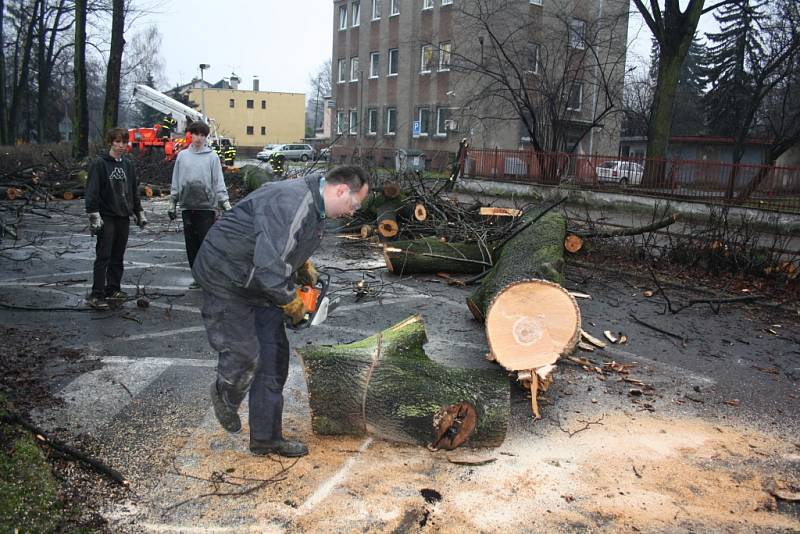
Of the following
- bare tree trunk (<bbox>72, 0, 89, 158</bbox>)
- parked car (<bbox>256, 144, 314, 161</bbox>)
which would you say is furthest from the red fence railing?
parked car (<bbox>256, 144, 314, 161</bbox>)

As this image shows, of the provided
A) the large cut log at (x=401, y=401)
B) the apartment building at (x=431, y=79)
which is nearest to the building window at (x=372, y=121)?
the apartment building at (x=431, y=79)

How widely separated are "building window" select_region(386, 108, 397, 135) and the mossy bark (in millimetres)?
28033

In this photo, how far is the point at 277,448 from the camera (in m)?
3.44

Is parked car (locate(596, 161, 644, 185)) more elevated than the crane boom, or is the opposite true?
the crane boom

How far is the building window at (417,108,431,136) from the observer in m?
32.7

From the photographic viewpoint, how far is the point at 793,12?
62.7ft

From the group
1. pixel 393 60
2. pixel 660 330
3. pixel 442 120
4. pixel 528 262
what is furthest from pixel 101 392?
pixel 393 60

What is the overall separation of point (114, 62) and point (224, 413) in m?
19.2

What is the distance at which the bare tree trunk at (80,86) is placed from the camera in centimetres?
2006

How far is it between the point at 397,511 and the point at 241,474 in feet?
2.89

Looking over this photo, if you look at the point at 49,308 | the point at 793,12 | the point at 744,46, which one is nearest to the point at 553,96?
the point at 793,12

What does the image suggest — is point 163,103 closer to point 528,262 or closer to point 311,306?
point 528,262

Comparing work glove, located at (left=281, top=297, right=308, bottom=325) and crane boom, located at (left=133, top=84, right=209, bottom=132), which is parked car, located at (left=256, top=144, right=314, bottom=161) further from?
work glove, located at (left=281, top=297, right=308, bottom=325)

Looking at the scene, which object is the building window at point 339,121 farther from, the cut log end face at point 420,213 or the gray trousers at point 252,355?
the gray trousers at point 252,355
